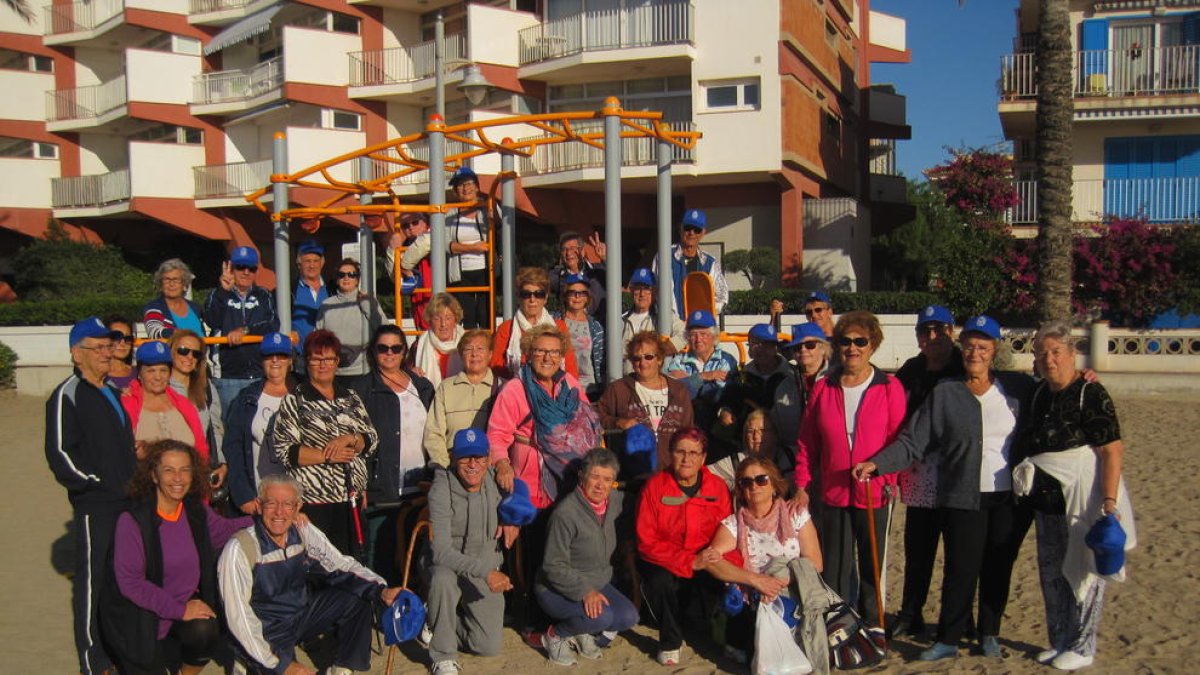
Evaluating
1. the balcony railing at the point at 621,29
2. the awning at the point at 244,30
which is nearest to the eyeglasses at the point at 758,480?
the balcony railing at the point at 621,29

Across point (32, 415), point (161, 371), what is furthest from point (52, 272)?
point (161, 371)

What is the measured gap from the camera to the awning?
29.5 meters

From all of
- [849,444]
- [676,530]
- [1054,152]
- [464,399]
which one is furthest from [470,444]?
[1054,152]

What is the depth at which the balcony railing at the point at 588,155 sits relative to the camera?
→ 23016 mm

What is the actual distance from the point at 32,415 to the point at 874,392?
15.3 meters

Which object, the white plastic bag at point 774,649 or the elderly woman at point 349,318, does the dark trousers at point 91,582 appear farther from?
the white plastic bag at point 774,649

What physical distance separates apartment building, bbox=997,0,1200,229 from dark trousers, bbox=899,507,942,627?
58.4 ft

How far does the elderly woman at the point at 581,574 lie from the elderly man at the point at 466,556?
0.25 metres

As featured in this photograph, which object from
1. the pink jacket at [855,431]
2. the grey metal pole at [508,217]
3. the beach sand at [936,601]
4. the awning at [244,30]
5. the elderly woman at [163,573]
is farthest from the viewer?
the awning at [244,30]

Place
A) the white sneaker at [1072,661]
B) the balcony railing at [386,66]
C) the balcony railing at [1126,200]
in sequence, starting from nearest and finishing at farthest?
the white sneaker at [1072,661]
the balcony railing at [1126,200]
the balcony railing at [386,66]

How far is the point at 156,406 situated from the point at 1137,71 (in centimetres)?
2267

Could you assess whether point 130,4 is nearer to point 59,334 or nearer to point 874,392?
point 59,334

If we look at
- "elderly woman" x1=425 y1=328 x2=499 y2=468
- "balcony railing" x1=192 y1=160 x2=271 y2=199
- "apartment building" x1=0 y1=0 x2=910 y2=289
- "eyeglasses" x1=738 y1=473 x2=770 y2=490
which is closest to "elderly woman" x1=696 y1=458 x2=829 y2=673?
"eyeglasses" x1=738 y1=473 x2=770 y2=490

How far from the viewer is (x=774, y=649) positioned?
18.1 ft
